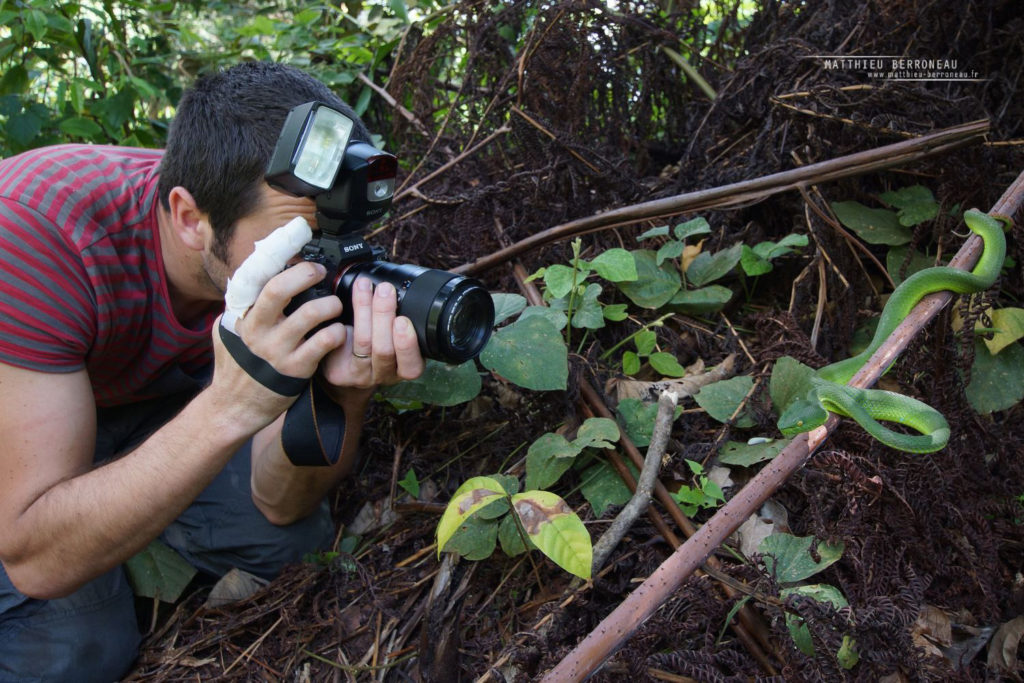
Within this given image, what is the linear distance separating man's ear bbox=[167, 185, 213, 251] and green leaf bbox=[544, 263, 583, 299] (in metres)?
0.94

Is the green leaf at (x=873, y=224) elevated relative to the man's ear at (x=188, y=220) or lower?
elevated

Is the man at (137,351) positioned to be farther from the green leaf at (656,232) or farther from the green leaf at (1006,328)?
the green leaf at (1006,328)

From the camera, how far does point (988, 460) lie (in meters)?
1.66

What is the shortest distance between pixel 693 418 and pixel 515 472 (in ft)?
1.66

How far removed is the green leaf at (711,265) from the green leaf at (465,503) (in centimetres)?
114

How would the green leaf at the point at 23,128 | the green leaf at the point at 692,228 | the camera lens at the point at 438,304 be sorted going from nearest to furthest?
the camera lens at the point at 438,304
the green leaf at the point at 692,228
the green leaf at the point at 23,128

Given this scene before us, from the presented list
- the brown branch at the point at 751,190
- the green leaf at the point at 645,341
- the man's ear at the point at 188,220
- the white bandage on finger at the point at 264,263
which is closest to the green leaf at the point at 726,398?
the green leaf at the point at 645,341

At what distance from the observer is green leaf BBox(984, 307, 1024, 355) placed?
178 cm

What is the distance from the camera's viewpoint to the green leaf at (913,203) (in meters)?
2.10

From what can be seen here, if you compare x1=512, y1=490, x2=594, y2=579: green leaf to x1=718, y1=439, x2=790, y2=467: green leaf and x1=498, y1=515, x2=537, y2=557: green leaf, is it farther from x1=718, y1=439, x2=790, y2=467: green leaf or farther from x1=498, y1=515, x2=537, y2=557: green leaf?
x1=718, y1=439, x2=790, y2=467: green leaf

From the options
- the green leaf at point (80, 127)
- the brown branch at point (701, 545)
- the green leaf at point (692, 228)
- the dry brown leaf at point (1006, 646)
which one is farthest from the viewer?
the green leaf at point (80, 127)

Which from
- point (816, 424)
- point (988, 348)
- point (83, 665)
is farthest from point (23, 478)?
point (988, 348)

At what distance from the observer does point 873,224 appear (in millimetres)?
2160

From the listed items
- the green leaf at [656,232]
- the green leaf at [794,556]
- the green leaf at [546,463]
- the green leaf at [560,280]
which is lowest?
the green leaf at [546,463]
